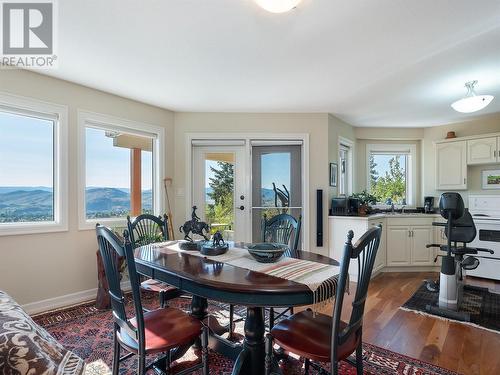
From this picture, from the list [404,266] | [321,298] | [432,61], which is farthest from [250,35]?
[404,266]

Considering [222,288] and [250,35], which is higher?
[250,35]

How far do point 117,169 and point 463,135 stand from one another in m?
5.33

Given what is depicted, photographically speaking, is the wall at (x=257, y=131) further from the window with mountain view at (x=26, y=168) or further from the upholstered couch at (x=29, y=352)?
the upholstered couch at (x=29, y=352)

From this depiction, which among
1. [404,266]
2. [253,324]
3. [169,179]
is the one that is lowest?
[404,266]

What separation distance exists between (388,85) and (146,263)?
309 cm

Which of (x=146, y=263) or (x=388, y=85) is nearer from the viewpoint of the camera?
(x=146, y=263)

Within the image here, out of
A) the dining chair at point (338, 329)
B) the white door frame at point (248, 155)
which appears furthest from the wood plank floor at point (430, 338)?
the white door frame at point (248, 155)

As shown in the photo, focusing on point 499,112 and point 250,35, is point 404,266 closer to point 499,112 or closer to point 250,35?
point 499,112

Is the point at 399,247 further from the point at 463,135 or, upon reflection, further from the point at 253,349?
the point at 253,349

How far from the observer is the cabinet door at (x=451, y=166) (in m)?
4.69

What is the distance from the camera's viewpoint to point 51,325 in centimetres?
266

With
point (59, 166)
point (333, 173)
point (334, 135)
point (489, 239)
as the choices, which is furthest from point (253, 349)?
point (489, 239)

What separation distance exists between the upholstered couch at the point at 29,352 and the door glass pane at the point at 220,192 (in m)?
3.17

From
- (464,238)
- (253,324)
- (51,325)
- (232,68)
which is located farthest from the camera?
(464,238)
